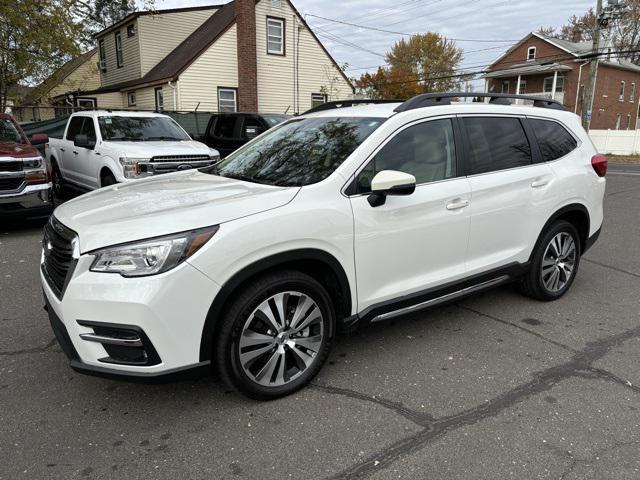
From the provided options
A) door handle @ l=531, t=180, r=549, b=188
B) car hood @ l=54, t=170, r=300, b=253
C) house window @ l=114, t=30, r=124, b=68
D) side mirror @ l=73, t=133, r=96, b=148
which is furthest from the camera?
house window @ l=114, t=30, r=124, b=68

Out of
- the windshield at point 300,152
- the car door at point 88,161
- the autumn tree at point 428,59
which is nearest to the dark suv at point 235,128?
the car door at point 88,161

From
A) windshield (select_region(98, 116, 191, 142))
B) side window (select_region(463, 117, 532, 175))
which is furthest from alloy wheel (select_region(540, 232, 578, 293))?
windshield (select_region(98, 116, 191, 142))

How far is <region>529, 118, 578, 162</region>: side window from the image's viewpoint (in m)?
4.39

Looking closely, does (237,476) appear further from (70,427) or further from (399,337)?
(399,337)

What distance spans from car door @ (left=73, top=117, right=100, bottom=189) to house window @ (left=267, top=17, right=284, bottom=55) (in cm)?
1392

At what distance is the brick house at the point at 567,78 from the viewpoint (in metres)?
39.2

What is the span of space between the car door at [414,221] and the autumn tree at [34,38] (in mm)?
12448

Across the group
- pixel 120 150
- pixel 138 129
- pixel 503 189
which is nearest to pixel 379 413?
pixel 503 189

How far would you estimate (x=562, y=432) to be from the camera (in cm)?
274

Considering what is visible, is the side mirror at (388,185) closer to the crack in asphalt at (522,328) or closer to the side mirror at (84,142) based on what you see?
the crack in asphalt at (522,328)

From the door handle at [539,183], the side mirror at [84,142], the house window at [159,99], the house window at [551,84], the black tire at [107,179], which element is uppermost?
the house window at [551,84]

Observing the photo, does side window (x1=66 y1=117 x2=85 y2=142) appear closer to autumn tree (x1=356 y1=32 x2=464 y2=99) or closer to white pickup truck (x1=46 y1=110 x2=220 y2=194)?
white pickup truck (x1=46 y1=110 x2=220 y2=194)

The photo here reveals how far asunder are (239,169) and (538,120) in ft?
8.87

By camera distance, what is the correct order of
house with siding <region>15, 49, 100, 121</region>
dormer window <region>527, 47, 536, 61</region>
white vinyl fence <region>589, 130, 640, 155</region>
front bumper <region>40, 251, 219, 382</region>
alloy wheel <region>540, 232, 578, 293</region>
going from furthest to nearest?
dormer window <region>527, 47, 536, 61</region> → white vinyl fence <region>589, 130, 640, 155</region> → house with siding <region>15, 49, 100, 121</region> → alloy wheel <region>540, 232, 578, 293</region> → front bumper <region>40, 251, 219, 382</region>
